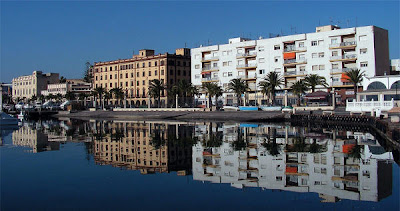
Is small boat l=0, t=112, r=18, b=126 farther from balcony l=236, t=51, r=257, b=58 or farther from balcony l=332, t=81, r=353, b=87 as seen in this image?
balcony l=332, t=81, r=353, b=87

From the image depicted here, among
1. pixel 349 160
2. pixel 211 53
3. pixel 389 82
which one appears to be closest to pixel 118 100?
pixel 211 53

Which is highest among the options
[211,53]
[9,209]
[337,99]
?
[211,53]

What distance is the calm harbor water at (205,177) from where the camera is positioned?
56.3ft

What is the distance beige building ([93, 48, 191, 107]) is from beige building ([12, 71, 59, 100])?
172 feet

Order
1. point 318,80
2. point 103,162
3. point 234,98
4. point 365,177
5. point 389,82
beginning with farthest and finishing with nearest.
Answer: point 234,98 → point 318,80 → point 389,82 → point 103,162 → point 365,177

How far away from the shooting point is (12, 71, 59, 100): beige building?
175875 mm

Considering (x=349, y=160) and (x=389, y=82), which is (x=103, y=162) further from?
(x=389, y=82)

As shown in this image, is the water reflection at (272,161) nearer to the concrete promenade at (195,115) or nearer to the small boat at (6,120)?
the concrete promenade at (195,115)

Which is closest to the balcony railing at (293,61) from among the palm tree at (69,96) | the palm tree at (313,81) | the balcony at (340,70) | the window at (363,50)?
the balcony at (340,70)

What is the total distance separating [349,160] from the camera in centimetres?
2653

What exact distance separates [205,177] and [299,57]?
72.8 m

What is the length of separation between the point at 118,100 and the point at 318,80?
222 feet

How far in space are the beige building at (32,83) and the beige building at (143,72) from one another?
52475mm

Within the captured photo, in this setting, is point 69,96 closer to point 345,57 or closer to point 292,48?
point 292,48
